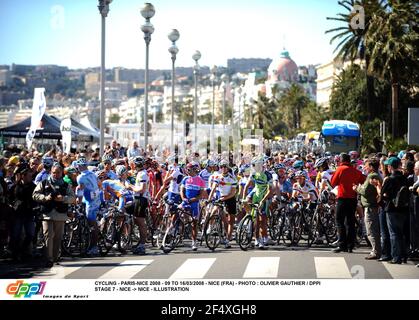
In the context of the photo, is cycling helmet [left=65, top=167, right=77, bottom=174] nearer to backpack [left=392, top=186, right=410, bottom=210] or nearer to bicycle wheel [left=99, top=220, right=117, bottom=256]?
bicycle wheel [left=99, top=220, right=117, bottom=256]

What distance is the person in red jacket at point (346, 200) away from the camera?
1791 centimetres

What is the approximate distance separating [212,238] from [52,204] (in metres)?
4.20

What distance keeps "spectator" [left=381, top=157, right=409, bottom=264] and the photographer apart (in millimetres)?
5750

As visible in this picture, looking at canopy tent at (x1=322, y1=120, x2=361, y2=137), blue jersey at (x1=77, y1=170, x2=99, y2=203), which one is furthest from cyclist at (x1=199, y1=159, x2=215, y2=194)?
canopy tent at (x1=322, y1=120, x2=361, y2=137)

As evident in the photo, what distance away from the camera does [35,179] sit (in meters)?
18.4

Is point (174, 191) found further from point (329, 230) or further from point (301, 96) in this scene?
point (301, 96)

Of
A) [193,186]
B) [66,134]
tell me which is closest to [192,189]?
[193,186]

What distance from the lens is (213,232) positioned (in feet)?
60.6

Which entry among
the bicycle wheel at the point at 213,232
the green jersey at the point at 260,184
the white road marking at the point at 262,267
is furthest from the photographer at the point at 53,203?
the green jersey at the point at 260,184

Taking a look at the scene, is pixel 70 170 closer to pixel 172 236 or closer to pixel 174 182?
pixel 172 236

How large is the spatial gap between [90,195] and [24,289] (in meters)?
5.77

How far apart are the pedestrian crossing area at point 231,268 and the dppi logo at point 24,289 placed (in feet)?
6.69

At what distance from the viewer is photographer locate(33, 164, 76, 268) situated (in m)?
15.3

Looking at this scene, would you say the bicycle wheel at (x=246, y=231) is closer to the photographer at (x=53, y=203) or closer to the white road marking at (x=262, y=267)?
the white road marking at (x=262, y=267)
